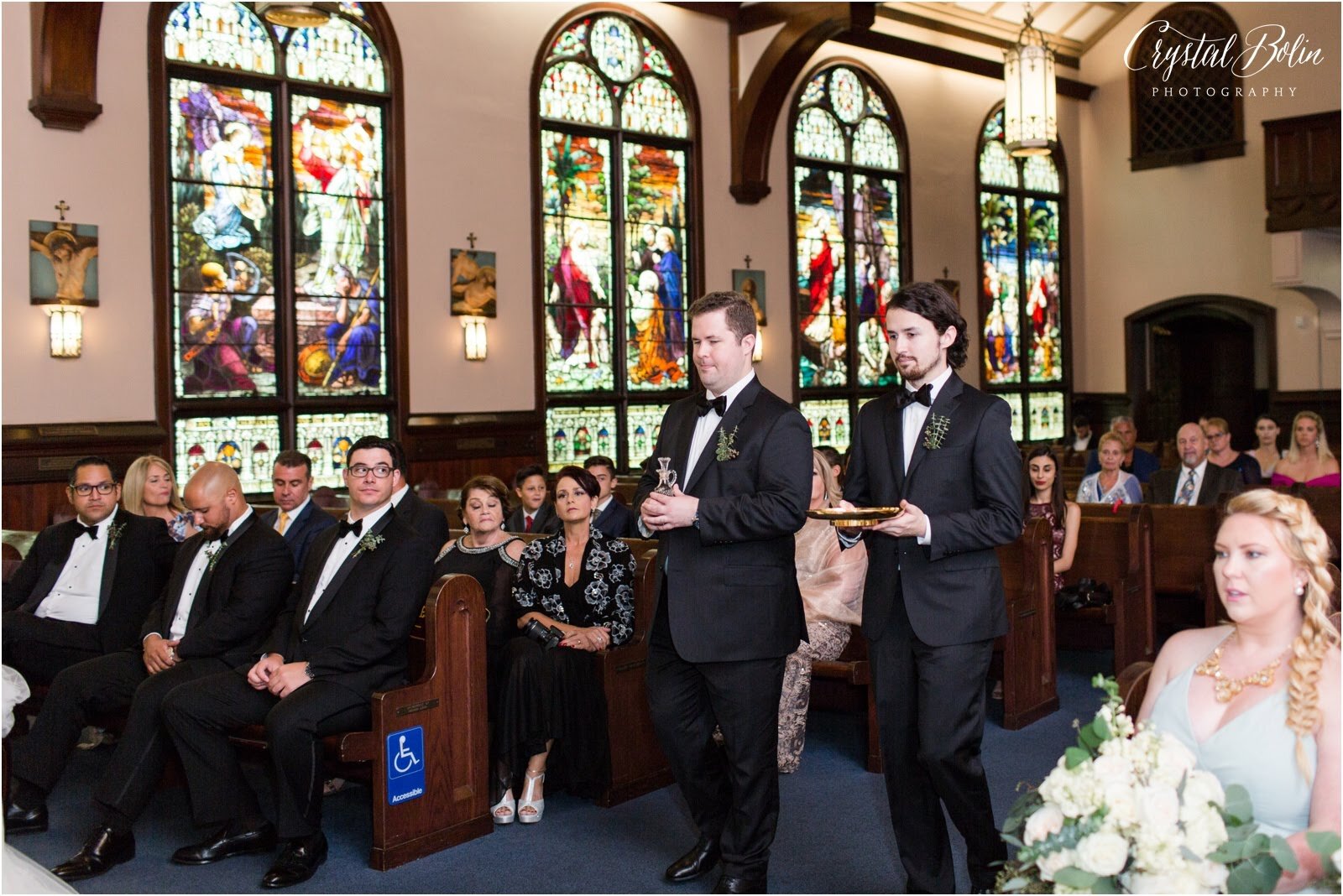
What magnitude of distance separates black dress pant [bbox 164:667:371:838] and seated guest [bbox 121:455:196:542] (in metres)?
2.25

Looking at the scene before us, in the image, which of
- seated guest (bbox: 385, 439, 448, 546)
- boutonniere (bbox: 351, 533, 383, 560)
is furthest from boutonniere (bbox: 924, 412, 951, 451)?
boutonniere (bbox: 351, 533, 383, 560)

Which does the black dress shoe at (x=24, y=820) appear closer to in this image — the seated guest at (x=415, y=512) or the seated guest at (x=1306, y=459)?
the seated guest at (x=415, y=512)

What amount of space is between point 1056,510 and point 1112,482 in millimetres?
1380

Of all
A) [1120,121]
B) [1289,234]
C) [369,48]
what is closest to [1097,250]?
[1120,121]

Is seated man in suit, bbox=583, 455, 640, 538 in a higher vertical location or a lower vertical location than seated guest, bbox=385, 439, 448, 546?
lower

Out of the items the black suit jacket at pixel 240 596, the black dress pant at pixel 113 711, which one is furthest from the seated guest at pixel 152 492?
the black suit jacket at pixel 240 596

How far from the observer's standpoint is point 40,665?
17.9 ft

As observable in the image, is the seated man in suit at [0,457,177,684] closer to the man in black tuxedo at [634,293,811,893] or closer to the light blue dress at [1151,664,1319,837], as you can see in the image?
the man in black tuxedo at [634,293,811,893]

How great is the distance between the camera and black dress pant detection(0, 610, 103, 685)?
5418 mm

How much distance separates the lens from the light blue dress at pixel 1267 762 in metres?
2.25

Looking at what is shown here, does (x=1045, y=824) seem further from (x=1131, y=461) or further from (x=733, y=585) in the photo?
(x=1131, y=461)

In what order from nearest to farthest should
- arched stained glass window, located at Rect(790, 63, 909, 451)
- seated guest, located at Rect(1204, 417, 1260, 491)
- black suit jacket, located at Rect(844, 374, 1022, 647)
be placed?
black suit jacket, located at Rect(844, 374, 1022, 647), seated guest, located at Rect(1204, 417, 1260, 491), arched stained glass window, located at Rect(790, 63, 909, 451)

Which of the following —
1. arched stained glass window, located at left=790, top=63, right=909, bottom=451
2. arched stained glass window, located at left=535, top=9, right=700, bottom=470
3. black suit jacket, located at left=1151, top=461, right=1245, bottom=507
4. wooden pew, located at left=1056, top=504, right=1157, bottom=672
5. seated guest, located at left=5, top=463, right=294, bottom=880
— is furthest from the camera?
arched stained glass window, located at left=790, top=63, right=909, bottom=451

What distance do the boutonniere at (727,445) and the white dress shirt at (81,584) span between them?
124 inches
